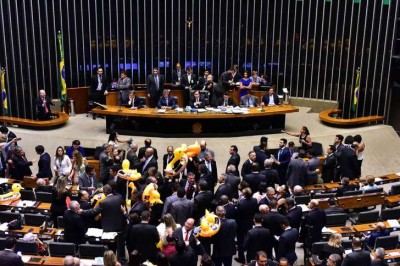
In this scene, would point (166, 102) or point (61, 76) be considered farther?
point (61, 76)

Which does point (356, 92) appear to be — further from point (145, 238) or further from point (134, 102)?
point (145, 238)

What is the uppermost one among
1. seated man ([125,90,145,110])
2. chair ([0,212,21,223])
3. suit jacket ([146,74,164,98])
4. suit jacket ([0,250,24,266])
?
suit jacket ([146,74,164,98])

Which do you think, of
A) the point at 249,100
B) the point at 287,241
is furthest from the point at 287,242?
the point at 249,100

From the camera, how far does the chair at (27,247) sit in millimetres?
8359

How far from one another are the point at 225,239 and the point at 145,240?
1235 mm

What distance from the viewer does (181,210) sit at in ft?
29.0

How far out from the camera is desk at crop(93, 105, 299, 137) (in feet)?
48.0

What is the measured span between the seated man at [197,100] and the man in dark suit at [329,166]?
394 cm

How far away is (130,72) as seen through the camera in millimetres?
18109

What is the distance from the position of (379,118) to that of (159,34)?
7228mm

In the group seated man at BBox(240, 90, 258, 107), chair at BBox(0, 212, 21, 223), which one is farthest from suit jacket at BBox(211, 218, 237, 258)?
seated man at BBox(240, 90, 258, 107)

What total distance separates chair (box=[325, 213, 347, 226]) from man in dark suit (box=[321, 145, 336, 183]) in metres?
2.52

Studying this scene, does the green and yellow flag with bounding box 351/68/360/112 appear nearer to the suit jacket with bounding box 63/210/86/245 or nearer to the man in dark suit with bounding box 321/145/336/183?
the man in dark suit with bounding box 321/145/336/183

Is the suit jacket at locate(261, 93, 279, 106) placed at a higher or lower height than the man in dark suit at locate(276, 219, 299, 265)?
higher
